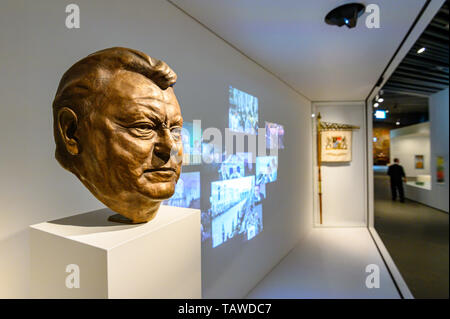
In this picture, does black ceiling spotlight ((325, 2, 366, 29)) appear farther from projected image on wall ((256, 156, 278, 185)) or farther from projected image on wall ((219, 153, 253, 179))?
projected image on wall ((256, 156, 278, 185))

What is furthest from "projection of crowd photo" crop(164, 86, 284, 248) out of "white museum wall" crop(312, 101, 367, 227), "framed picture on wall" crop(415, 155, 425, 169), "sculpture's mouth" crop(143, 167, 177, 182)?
"framed picture on wall" crop(415, 155, 425, 169)

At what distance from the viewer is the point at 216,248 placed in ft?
6.36

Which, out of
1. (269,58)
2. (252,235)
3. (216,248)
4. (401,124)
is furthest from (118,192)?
(401,124)

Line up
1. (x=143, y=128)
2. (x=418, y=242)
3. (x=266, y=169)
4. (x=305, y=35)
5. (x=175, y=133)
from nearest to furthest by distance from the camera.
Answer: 1. (x=143, y=128)
2. (x=175, y=133)
3. (x=305, y=35)
4. (x=266, y=169)
5. (x=418, y=242)

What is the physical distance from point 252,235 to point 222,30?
1.90 meters

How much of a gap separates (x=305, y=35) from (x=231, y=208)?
1568 millimetres

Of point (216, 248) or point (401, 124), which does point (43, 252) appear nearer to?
point (216, 248)

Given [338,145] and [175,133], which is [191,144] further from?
[338,145]

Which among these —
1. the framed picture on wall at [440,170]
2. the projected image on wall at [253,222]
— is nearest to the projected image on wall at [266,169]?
the projected image on wall at [253,222]

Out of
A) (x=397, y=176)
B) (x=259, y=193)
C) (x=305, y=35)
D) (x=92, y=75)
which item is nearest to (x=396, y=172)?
(x=397, y=176)

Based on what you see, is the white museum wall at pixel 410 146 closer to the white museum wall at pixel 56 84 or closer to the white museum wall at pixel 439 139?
the white museum wall at pixel 439 139

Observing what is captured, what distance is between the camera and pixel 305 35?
81.4 inches

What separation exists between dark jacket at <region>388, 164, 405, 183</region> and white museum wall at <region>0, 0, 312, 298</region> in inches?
242

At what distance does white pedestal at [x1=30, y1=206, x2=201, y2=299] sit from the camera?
0.69 meters
